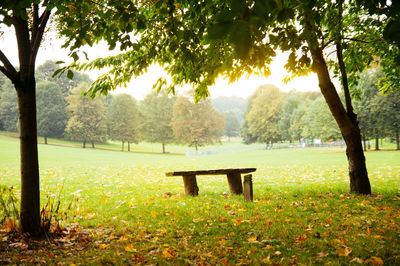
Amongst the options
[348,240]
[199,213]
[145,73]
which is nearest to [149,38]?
[145,73]

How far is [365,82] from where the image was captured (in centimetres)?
3288

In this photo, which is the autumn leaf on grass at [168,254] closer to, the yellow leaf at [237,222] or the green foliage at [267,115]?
the yellow leaf at [237,222]

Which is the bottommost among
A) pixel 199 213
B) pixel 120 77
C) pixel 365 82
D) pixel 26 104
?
pixel 199 213

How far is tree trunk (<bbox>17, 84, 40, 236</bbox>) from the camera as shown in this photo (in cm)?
405

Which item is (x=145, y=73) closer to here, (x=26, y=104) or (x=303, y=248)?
(x=26, y=104)

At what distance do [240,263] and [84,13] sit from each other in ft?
13.1

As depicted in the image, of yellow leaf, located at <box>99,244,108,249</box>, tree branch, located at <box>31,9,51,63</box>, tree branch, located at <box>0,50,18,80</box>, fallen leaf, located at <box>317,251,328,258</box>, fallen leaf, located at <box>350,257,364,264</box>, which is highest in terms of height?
tree branch, located at <box>31,9,51,63</box>

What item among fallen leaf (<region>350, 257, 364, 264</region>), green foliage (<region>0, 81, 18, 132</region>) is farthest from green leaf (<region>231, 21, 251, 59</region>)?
green foliage (<region>0, 81, 18, 132</region>)

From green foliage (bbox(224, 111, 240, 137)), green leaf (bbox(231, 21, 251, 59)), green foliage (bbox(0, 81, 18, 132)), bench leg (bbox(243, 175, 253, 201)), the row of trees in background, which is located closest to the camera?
green leaf (bbox(231, 21, 251, 59))

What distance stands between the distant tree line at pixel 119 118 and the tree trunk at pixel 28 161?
40.8 metres

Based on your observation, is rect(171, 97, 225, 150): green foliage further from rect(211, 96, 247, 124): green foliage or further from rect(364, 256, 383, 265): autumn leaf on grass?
rect(211, 96, 247, 124): green foliage

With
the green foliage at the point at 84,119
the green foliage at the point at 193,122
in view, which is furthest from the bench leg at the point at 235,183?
the green foliage at the point at 84,119

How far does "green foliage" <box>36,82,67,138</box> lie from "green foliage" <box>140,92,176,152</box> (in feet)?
49.1

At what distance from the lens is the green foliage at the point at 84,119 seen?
152 ft
